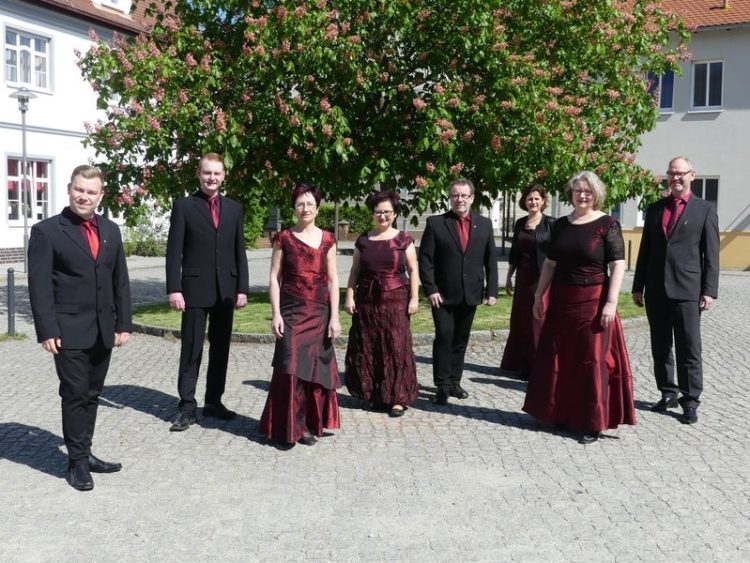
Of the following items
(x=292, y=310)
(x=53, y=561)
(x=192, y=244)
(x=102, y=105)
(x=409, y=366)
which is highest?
(x=102, y=105)

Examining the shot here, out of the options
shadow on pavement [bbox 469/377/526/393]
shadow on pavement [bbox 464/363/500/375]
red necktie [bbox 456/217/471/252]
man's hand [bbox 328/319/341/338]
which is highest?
red necktie [bbox 456/217/471/252]

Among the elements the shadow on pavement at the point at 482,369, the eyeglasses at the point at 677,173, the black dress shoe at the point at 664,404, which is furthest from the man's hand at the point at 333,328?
the shadow on pavement at the point at 482,369

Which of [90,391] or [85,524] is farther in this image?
[90,391]

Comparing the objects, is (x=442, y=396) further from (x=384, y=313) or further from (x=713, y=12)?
(x=713, y=12)

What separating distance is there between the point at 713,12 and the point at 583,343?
79.3 ft

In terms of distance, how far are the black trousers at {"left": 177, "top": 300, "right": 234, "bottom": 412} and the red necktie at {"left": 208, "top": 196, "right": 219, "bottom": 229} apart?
1.96 ft

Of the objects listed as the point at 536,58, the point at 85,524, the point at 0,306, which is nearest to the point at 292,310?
the point at 85,524

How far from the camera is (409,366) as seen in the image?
7.06 meters

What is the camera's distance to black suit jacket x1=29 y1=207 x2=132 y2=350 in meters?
5.00

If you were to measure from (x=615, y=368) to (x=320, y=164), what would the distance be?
6993mm

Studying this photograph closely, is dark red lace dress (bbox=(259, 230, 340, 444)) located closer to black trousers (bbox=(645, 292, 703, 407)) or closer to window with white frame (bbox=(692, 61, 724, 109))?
black trousers (bbox=(645, 292, 703, 407))

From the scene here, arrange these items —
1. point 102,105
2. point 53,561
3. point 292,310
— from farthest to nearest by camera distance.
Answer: point 102,105 → point 292,310 → point 53,561

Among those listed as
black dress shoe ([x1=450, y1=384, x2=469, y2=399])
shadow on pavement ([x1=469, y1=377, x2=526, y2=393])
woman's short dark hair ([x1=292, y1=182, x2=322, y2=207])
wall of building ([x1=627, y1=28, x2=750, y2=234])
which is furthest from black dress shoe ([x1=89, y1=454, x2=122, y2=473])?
wall of building ([x1=627, y1=28, x2=750, y2=234])

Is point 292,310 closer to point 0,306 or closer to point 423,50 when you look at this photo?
point 423,50
